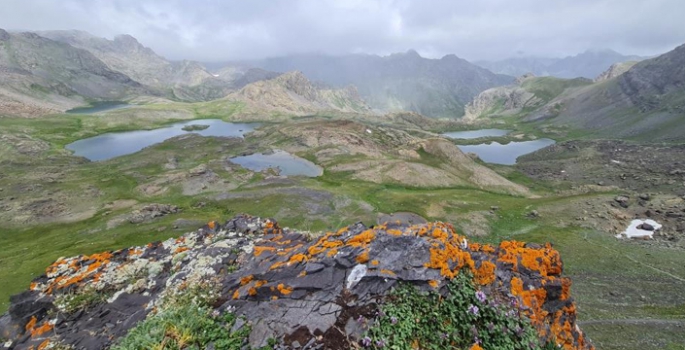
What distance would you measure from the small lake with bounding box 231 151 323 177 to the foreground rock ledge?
9606 cm

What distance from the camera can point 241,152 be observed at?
14825 centimetres

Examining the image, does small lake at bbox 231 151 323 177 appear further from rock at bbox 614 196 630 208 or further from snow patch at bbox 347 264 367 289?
snow patch at bbox 347 264 367 289

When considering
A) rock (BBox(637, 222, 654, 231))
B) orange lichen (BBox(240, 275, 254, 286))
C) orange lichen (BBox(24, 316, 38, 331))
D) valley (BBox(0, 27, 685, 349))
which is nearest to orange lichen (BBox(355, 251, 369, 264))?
orange lichen (BBox(240, 275, 254, 286))

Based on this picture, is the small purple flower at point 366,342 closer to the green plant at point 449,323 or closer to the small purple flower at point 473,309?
the green plant at point 449,323

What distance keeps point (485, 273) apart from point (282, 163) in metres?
124

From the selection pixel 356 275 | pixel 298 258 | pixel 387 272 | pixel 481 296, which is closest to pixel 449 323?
pixel 481 296

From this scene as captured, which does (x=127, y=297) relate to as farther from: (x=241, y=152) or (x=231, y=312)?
(x=241, y=152)

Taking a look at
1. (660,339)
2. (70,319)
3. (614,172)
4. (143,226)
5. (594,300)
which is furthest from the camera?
(614,172)

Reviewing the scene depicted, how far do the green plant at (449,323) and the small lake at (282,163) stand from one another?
103577 mm

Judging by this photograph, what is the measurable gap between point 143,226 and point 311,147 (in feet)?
276

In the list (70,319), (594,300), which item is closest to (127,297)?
(70,319)

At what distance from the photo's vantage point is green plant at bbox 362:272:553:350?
39.3 feet

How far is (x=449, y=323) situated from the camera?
12.6 m

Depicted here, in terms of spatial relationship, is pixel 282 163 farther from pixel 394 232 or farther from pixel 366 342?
pixel 366 342
